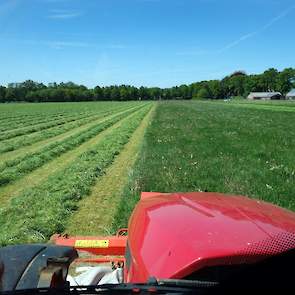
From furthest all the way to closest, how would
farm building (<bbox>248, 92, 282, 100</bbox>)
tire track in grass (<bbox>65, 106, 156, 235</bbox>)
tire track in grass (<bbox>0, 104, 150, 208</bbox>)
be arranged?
farm building (<bbox>248, 92, 282, 100</bbox>) → tire track in grass (<bbox>0, 104, 150, 208</bbox>) → tire track in grass (<bbox>65, 106, 156, 235</bbox>)

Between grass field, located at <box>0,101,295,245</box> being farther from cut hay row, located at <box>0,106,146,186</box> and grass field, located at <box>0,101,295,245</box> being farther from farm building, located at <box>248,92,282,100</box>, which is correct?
farm building, located at <box>248,92,282,100</box>

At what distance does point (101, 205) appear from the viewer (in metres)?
8.17

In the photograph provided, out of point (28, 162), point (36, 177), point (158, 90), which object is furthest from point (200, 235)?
point (158, 90)

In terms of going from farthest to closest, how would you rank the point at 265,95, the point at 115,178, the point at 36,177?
the point at 265,95
the point at 36,177
the point at 115,178

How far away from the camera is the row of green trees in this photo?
447ft

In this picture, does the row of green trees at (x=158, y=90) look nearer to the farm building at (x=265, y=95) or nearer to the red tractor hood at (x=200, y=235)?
the farm building at (x=265, y=95)

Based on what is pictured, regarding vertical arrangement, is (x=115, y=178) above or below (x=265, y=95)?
above

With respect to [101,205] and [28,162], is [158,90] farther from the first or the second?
[101,205]

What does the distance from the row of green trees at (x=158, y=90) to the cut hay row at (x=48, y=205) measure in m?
124

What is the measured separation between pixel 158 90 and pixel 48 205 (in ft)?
547

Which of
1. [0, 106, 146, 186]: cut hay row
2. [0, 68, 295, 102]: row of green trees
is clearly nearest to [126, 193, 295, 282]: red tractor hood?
[0, 106, 146, 186]: cut hay row

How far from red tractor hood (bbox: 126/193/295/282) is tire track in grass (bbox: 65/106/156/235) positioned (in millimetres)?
3924

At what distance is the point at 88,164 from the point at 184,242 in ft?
34.3

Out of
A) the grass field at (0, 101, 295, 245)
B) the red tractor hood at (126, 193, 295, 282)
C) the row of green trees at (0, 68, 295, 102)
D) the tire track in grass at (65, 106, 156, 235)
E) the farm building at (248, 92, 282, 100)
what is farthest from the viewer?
the farm building at (248, 92, 282, 100)
